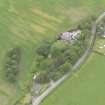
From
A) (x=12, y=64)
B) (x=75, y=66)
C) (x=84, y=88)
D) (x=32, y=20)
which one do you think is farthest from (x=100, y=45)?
(x=12, y=64)

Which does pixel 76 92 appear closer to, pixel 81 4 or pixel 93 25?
pixel 93 25

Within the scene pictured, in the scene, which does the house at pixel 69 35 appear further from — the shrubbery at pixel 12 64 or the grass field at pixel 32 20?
the shrubbery at pixel 12 64

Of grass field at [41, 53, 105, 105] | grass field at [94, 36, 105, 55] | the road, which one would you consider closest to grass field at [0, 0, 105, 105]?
the road

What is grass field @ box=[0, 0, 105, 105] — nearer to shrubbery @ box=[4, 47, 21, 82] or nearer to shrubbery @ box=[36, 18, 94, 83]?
shrubbery @ box=[4, 47, 21, 82]

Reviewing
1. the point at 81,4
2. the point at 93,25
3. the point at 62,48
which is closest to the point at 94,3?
the point at 81,4

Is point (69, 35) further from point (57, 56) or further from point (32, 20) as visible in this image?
point (32, 20)
